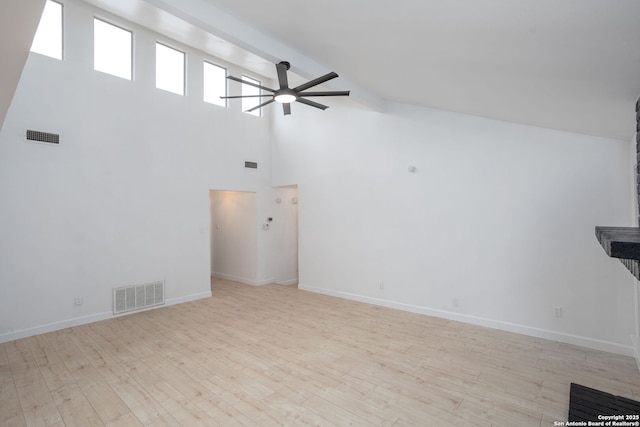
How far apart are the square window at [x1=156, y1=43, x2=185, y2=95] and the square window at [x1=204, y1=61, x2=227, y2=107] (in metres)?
0.48

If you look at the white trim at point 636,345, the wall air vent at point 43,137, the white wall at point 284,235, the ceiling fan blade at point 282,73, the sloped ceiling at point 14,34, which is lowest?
the white trim at point 636,345

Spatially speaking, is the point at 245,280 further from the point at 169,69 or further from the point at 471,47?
the point at 471,47

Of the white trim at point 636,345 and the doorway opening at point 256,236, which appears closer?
the white trim at point 636,345

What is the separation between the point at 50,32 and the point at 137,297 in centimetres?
404

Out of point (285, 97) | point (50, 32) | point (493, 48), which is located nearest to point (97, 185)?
point (50, 32)

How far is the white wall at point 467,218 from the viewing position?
366cm

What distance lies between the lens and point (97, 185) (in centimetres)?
472

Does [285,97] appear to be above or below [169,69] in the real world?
below

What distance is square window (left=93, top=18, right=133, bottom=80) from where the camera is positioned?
15.6 feet

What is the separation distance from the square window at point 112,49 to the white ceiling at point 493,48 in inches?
Answer: 128

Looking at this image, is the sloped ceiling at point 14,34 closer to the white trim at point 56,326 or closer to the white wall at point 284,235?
the white trim at point 56,326

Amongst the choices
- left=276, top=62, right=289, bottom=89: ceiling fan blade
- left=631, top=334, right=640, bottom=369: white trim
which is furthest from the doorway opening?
left=631, top=334, right=640, bottom=369: white trim

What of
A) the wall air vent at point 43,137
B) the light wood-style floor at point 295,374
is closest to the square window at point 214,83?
the wall air vent at point 43,137

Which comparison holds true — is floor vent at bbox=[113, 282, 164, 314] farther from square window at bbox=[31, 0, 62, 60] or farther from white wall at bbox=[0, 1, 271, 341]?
square window at bbox=[31, 0, 62, 60]
